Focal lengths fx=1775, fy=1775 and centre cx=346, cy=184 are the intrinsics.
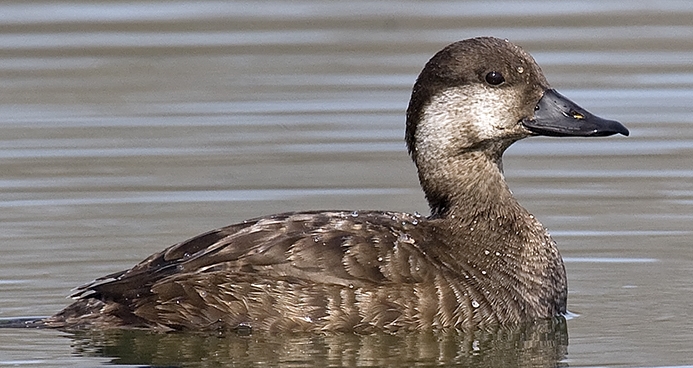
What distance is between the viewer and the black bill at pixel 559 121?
350 inches

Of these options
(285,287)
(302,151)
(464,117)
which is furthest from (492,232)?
(302,151)

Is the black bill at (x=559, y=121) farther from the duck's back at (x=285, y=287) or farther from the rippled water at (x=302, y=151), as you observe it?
the duck's back at (x=285, y=287)

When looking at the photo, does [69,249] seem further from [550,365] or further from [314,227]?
[550,365]

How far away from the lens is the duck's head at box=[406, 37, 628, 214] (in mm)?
8797

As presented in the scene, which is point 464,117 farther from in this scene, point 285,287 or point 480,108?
point 285,287

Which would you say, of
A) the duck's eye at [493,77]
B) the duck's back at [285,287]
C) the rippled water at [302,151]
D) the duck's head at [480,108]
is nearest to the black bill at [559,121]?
the duck's head at [480,108]

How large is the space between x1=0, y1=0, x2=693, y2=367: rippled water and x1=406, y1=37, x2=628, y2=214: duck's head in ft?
2.96

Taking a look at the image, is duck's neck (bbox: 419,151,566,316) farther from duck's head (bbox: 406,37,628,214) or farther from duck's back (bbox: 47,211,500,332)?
duck's back (bbox: 47,211,500,332)

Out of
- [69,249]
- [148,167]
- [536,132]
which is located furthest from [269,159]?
[536,132]

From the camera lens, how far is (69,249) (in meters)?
9.86

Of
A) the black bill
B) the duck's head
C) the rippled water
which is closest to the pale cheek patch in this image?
the duck's head

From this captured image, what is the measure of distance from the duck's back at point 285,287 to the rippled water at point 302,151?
0.10m

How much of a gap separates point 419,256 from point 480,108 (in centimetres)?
89

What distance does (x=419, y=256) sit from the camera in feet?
27.6
